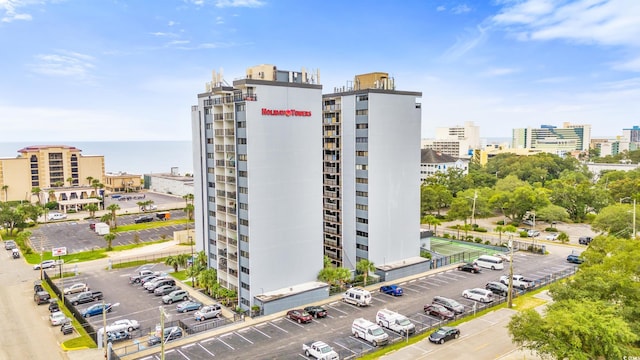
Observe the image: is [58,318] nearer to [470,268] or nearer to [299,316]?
[299,316]

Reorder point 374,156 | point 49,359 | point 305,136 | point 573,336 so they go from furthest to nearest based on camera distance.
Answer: point 374,156, point 305,136, point 49,359, point 573,336

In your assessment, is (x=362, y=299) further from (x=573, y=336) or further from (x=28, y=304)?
(x=28, y=304)

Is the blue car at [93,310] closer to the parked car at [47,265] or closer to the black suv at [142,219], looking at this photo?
the parked car at [47,265]

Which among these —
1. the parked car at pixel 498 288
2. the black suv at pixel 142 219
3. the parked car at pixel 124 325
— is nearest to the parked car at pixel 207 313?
the parked car at pixel 124 325

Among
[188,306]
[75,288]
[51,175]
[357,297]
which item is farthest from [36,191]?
[357,297]

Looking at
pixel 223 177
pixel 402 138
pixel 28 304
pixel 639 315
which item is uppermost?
pixel 402 138

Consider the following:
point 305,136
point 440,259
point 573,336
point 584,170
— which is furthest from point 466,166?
point 573,336
